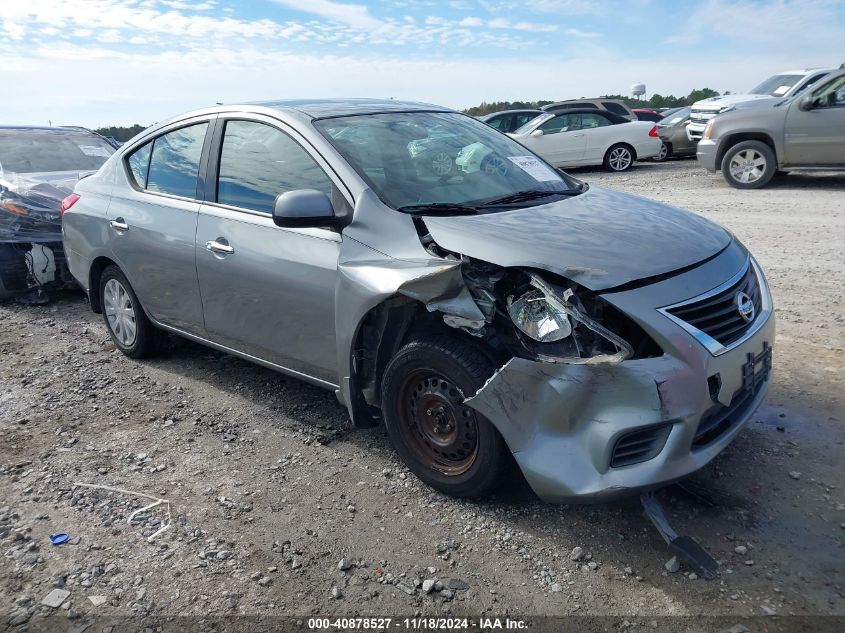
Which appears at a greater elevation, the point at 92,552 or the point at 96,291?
the point at 96,291

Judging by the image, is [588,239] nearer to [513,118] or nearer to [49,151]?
[49,151]

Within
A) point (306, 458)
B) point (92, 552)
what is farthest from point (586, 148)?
point (92, 552)

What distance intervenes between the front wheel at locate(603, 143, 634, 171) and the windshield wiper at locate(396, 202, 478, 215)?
13.3 metres

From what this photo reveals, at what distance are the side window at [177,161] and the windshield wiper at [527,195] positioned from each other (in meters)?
1.86

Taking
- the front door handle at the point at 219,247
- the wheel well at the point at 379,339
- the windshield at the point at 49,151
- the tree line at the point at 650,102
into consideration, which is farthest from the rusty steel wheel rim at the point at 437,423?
the tree line at the point at 650,102

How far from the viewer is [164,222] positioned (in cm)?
431

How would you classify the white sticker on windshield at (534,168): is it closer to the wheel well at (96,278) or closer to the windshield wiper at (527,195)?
the windshield wiper at (527,195)

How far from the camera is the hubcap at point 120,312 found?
196 inches

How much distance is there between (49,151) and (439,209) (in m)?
6.54

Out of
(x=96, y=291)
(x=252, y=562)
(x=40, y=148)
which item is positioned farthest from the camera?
(x=40, y=148)

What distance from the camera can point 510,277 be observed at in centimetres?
290

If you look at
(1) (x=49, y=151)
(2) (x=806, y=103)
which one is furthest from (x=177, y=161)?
(2) (x=806, y=103)

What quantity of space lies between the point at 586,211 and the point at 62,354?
164 inches

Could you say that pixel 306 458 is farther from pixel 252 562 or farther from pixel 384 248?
pixel 384 248
